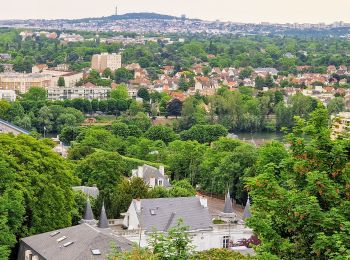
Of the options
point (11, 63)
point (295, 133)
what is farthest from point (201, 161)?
point (11, 63)

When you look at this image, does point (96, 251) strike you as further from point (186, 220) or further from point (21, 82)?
point (21, 82)

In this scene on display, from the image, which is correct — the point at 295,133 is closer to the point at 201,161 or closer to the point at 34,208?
the point at 34,208

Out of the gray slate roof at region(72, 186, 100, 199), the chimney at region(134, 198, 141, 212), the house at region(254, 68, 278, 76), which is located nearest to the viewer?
the chimney at region(134, 198, 141, 212)

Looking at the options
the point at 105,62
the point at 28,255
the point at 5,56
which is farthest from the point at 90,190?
the point at 5,56

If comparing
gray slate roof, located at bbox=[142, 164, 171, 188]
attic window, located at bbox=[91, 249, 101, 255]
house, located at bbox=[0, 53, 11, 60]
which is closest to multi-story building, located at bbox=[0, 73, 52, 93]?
house, located at bbox=[0, 53, 11, 60]

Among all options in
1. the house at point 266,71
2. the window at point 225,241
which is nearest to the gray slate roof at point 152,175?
the window at point 225,241

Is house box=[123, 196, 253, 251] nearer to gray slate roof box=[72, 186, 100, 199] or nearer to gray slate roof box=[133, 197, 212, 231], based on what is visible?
gray slate roof box=[133, 197, 212, 231]

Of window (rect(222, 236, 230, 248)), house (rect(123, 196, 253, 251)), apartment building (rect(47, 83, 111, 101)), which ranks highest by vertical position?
house (rect(123, 196, 253, 251))
